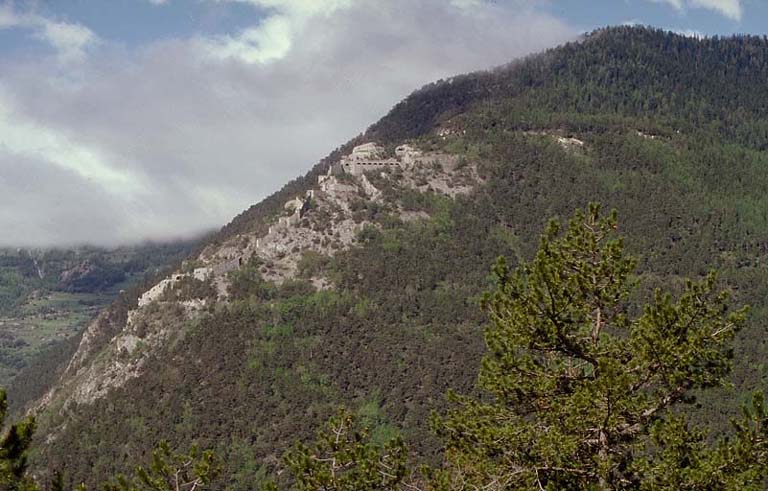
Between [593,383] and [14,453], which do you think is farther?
[593,383]

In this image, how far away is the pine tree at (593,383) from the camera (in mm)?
22844

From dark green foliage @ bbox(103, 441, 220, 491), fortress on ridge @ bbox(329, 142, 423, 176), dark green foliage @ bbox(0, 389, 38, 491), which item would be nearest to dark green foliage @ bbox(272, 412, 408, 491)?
dark green foliage @ bbox(103, 441, 220, 491)

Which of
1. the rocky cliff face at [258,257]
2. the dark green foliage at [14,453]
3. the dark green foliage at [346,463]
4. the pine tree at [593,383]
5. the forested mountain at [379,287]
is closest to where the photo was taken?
the dark green foliage at [14,453]

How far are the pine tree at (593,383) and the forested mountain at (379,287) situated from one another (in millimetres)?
76793

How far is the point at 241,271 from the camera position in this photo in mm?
143375

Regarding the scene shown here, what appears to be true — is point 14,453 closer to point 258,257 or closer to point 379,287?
point 379,287

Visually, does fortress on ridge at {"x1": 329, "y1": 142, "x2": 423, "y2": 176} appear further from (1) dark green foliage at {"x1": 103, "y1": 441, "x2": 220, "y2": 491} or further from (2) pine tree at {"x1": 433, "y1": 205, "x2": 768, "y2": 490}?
(1) dark green foliage at {"x1": 103, "y1": 441, "x2": 220, "y2": 491}

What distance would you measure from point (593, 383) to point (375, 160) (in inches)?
5795

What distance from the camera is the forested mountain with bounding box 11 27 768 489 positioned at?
117250mm

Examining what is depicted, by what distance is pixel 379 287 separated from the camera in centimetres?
14275

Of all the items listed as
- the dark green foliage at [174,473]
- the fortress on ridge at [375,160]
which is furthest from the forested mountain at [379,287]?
the dark green foliage at [174,473]

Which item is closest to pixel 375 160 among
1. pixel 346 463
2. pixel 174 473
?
pixel 346 463

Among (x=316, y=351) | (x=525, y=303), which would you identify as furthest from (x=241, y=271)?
(x=525, y=303)

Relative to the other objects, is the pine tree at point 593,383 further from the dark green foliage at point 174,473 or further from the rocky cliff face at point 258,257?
the rocky cliff face at point 258,257
